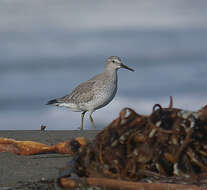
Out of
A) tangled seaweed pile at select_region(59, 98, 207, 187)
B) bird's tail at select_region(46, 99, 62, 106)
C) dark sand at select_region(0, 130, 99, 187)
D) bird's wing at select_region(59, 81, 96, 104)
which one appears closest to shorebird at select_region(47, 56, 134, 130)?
bird's wing at select_region(59, 81, 96, 104)

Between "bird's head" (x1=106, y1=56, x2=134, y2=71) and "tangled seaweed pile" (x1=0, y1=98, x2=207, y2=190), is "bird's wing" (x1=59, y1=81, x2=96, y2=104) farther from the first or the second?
"tangled seaweed pile" (x1=0, y1=98, x2=207, y2=190)

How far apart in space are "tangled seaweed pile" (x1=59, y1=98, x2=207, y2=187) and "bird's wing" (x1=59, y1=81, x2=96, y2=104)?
9907 mm

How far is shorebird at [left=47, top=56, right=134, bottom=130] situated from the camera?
539 inches

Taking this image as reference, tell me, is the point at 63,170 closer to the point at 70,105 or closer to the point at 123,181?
the point at 123,181

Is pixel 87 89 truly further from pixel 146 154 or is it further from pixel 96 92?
pixel 146 154

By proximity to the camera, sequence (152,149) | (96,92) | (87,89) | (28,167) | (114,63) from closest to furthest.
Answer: (152,149) < (28,167) < (96,92) < (87,89) < (114,63)

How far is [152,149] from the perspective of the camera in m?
3.67

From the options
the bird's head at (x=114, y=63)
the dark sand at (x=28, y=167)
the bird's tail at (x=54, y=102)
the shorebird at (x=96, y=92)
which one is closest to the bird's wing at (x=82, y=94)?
the shorebird at (x=96, y=92)

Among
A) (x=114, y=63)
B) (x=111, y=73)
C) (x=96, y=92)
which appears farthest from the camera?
(x=114, y=63)

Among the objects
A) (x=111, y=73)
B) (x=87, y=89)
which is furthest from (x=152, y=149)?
(x=111, y=73)

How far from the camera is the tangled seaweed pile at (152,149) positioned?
3633 mm

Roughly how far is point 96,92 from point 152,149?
10.1 m

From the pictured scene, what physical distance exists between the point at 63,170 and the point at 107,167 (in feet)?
1.18

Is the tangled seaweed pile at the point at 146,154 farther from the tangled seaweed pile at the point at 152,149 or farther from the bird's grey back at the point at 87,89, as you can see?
the bird's grey back at the point at 87,89
